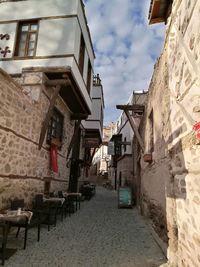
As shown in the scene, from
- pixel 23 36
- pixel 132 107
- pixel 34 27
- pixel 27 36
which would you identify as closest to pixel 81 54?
pixel 34 27

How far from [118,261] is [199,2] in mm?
4161

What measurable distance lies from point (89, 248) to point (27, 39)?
7.20 meters

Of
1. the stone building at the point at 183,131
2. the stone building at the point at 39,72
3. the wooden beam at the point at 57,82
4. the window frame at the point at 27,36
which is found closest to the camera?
the stone building at the point at 183,131

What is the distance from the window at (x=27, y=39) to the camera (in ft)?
26.3

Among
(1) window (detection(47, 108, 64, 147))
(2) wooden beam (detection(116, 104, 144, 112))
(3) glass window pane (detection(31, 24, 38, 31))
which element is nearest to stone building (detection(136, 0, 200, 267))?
(2) wooden beam (detection(116, 104, 144, 112))

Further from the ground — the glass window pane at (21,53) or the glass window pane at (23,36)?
the glass window pane at (23,36)

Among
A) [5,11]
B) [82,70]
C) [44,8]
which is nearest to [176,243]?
[82,70]

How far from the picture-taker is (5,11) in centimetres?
837

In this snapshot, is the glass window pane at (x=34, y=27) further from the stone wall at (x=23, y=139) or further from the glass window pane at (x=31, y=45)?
the stone wall at (x=23, y=139)

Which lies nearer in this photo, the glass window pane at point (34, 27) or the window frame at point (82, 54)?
the glass window pane at point (34, 27)

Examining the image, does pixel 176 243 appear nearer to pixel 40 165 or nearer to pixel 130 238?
pixel 130 238

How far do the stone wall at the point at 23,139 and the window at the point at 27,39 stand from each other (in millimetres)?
993

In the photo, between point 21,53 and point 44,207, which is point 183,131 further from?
point 21,53

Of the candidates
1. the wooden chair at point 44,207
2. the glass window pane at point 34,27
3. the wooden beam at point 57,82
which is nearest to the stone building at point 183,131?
the wooden chair at point 44,207
